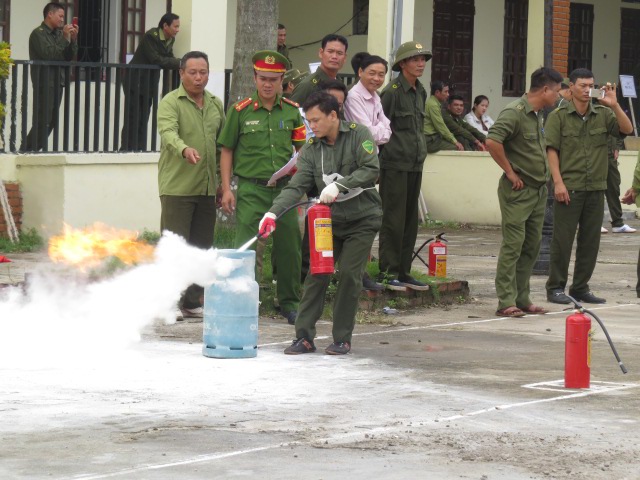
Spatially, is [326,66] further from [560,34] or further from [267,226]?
[560,34]

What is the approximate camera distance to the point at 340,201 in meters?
10.2

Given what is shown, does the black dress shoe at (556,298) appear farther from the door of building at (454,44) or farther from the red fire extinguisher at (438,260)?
the door of building at (454,44)

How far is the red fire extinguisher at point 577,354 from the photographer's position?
29.1 feet

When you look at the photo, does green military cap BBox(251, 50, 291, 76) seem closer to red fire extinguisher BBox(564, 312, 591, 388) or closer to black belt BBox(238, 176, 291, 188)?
black belt BBox(238, 176, 291, 188)

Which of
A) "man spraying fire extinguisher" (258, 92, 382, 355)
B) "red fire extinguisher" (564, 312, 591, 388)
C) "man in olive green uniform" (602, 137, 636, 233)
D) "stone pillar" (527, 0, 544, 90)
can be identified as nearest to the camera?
"red fire extinguisher" (564, 312, 591, 388)

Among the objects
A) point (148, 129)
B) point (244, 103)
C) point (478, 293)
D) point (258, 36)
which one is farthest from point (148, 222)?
point (244, 103)

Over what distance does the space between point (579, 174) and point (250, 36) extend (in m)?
3.87

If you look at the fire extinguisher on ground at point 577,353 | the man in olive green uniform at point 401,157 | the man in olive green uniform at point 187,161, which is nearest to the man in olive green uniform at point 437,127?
the man in olive green uniform at point 401,157

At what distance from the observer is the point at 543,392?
8820mm

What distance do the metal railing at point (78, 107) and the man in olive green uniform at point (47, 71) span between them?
0.04ft

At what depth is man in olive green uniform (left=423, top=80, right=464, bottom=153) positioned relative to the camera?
2198cm

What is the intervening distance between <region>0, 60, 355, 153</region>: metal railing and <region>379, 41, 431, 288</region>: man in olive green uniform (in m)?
4.88

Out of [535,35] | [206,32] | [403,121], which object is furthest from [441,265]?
[535,35]

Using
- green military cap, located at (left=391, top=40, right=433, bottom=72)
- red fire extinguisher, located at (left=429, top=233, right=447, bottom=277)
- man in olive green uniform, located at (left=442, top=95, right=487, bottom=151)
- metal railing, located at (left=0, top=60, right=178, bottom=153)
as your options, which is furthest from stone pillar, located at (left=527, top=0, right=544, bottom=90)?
green military cap, located at (left=391, top=40, right=433, bottom=72)
